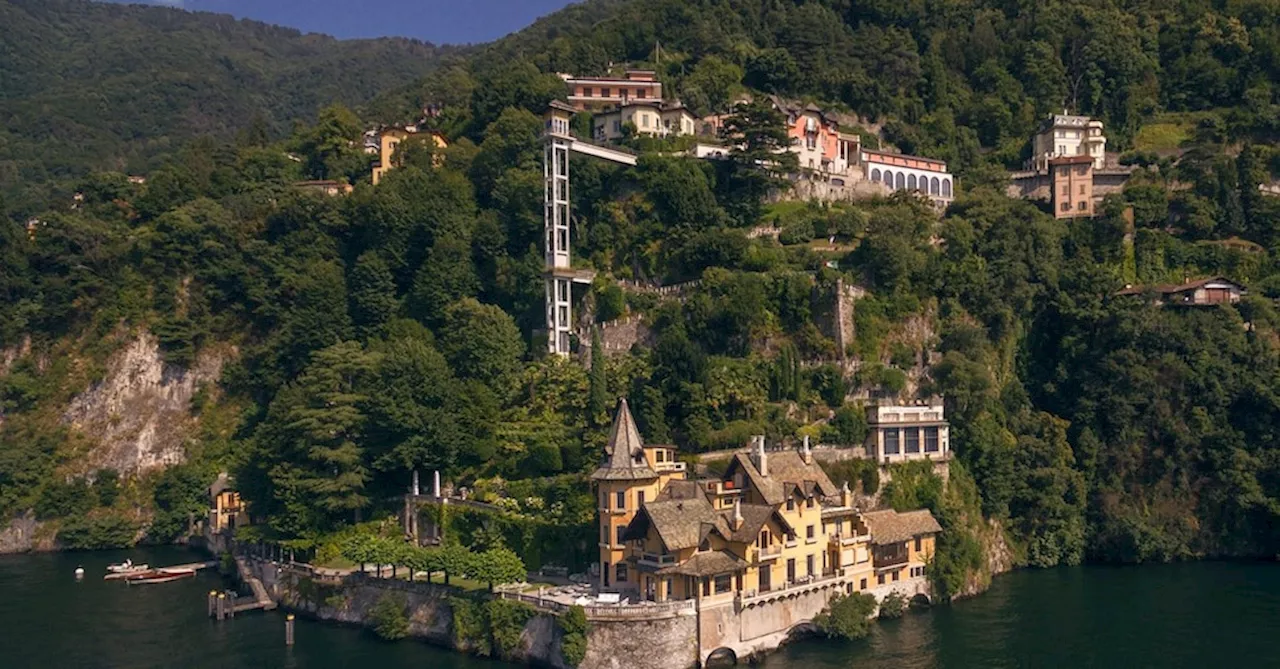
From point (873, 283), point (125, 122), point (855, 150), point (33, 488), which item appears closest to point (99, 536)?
Result: point (33, 488)

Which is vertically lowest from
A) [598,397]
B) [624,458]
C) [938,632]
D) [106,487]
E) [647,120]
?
[938,632]

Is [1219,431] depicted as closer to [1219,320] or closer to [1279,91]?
[1219,320]

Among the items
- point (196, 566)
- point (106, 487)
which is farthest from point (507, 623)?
point (106, 487)

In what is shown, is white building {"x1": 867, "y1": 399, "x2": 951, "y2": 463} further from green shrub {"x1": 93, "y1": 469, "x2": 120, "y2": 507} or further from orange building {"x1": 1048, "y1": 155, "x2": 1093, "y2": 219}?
green shrub {"x1": 93, "y1": 469, "x2": 120, "y2": 507}

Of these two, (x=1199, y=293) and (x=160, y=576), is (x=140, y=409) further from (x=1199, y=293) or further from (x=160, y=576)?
(x=1199, y=293)

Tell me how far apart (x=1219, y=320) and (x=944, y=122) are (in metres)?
35.8

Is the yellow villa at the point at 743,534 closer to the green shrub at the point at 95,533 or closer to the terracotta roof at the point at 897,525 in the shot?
the terracotta roof at the point at 897,525

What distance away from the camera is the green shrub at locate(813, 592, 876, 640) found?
52.1 m

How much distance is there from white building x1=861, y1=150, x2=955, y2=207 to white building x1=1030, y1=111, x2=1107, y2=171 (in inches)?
329

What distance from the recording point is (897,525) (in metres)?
58.2

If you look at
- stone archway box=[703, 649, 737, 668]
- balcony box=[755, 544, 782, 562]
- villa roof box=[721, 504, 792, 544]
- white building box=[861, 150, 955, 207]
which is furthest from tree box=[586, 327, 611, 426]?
white building box=[861, 150, 955, 207]

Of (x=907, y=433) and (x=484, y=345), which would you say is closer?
(x=907, y=433)

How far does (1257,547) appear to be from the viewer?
229 feet

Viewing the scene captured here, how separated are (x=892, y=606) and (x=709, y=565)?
1266 centimetres
